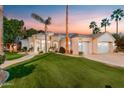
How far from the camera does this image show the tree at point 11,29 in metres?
9.65

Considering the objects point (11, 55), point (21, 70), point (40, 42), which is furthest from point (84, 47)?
point (11, 55)

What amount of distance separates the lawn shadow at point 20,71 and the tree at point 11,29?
2.28 ft

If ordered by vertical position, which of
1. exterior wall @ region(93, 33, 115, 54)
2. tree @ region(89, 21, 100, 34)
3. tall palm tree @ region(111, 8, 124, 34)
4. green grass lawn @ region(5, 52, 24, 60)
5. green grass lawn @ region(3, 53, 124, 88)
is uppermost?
tall palm tree @ region(111, 8, 124, 34)

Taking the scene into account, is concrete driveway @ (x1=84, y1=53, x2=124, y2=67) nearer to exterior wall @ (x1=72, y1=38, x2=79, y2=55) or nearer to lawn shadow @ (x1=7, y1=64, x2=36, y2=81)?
exterior wall @ (x1=72, y1=38, x2=79, y2=55)

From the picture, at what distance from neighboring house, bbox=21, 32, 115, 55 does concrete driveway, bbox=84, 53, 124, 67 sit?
14 centimetres

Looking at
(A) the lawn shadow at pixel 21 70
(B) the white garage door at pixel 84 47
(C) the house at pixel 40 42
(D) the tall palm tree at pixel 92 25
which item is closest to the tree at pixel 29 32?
(C) the house at pixel 40 42

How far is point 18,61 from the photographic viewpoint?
9.86 m

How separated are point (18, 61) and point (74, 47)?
1.61m

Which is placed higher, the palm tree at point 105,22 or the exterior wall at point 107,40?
the palm tree at point 105,22

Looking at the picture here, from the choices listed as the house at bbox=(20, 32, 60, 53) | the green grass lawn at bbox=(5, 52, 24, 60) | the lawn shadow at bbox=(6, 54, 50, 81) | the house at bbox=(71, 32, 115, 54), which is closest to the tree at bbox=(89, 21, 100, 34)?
the house at bbox=(71, 32, 115, 54)

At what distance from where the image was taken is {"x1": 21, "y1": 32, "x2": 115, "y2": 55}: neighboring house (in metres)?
9.96

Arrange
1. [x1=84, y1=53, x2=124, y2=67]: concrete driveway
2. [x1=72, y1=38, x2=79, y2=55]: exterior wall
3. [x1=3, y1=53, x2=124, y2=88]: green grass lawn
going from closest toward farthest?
[x1=3, y1=53, x2=124, y2=88]: green grass lawn, [x1=84, y1=53, x2=124, y2=67]: concrete driveway, [x1=72, y1=38, x2=79, y2=55]: exterior wall

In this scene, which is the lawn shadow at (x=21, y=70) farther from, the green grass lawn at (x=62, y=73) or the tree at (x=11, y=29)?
the tree at (x=11, y=29)
